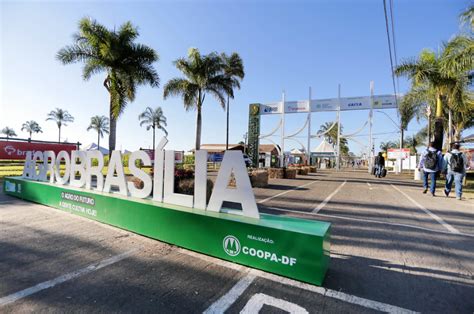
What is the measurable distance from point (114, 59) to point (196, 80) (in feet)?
16.3

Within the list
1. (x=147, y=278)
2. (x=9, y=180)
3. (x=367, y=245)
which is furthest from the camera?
(x=9, y=180)

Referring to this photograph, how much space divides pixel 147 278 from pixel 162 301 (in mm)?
545

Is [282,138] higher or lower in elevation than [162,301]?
higher

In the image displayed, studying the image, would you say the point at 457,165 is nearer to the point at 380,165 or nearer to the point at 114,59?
the point at 380,165

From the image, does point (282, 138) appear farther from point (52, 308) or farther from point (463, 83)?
point (52, 308)

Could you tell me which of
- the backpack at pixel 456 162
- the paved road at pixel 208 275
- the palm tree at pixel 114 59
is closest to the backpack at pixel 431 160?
the backpack at pixel 456 162

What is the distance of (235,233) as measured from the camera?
10.3 ft

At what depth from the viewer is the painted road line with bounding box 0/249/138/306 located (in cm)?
236

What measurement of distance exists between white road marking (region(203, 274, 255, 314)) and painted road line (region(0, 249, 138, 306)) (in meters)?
1.69

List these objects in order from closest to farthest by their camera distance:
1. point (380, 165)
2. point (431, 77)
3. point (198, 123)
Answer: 1. point (431, 77)
2. point (198, 123)
3. point (380, 165)

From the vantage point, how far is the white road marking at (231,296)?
7.28 feet

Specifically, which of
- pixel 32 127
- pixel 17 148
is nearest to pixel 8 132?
pixel 32 127

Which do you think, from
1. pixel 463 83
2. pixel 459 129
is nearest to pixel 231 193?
pixel 463 83

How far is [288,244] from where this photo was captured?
2775 mm
